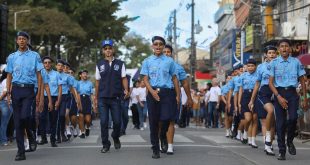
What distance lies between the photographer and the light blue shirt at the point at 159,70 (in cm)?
1070

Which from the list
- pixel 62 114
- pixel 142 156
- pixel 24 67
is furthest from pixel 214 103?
pixel 24 67

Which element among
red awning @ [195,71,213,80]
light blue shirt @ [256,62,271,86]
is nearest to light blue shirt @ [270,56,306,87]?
light blue shirt @ [256,62,271,86]

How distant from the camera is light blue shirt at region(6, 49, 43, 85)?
10.4 m

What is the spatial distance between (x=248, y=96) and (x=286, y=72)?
3.34m

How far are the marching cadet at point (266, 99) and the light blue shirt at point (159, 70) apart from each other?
1.69 m

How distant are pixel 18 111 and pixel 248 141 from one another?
5.53 metres

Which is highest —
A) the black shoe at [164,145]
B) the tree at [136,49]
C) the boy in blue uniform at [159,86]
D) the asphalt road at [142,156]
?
the tree at [136,49]

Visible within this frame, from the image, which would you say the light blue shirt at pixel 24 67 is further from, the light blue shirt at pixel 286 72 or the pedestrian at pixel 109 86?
the light blue shirt at pixel 286 72

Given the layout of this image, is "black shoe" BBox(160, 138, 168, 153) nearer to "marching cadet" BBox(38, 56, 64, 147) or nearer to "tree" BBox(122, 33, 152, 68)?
"marching cadet" BBox(38, 56, 64, 147)

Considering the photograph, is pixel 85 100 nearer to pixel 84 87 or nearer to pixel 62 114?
pixel 84 87

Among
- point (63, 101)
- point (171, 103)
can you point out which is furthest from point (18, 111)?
point (63, 101)

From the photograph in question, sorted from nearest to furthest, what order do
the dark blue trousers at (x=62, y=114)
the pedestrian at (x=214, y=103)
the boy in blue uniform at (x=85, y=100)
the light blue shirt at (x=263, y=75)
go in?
1. the light blue shirt at (x=263, y=75)
2. the dark blue trousers at (x=62, y=114)
3. the boy in blue uniform at (x=85, y=100)
4. the pedestrian at (x=214, y=103)

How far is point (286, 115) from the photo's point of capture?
10.9 m

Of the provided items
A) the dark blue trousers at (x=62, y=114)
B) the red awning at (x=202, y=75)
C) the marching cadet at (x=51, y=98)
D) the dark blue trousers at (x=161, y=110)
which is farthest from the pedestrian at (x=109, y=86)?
the red awning at (x=202, y=75)
